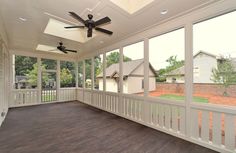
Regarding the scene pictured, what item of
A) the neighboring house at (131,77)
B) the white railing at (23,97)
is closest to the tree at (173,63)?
the neighboring house at (131,77)

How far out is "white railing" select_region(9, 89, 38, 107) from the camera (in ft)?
20.7

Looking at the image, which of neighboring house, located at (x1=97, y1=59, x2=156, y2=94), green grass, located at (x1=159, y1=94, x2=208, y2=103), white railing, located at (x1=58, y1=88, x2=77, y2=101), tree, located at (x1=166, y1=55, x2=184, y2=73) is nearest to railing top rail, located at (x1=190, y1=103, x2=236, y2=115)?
green grass, located at (x1=159, y1=94, x2=208, y2=103)

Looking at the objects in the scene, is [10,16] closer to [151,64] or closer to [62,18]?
[62,18]

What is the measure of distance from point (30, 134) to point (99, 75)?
3.54 metres

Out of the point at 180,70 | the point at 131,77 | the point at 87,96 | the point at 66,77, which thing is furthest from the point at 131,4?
the point at 66,77

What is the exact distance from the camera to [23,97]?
657cm

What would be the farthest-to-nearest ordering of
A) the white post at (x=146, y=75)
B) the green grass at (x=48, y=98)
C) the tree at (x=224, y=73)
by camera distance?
the green grass at (x=48, y=98), the white post at (x=146, y=75), the tree at (x=224, y=73)

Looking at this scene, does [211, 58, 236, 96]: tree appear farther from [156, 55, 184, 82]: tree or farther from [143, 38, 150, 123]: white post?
[143, 38, 150, 123]: white post

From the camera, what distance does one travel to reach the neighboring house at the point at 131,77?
3.81 meters

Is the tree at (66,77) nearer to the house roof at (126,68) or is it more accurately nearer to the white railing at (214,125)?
the house roof at (126,68)

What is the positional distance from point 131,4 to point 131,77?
2.30 meters

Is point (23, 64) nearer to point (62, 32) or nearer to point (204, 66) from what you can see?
point (62, 32)

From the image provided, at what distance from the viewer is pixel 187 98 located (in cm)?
291

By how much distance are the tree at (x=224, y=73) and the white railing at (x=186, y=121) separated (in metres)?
0.50
